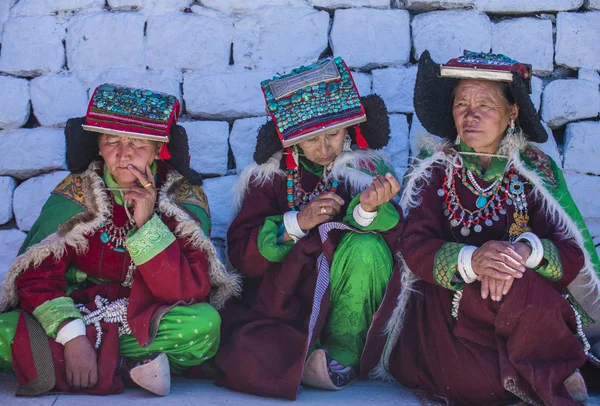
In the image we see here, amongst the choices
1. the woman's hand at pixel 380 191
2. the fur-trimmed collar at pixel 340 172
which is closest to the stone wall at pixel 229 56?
the fur-trimmed collar at pixel 340 172

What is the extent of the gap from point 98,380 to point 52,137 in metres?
1.76

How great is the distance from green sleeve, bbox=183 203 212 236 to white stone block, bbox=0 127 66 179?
1132mm

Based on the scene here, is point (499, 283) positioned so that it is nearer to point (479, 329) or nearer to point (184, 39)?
point (479, 329)

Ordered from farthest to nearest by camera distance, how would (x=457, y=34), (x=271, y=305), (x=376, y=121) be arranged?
(x=457, y=34) < (x=376, y=121) < (x=271, y=305)

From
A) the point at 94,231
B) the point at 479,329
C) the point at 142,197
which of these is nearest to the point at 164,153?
the point at 142,197

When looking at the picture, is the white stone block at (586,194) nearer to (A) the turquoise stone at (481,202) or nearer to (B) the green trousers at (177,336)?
(A) the turquoise stone at (481,202)

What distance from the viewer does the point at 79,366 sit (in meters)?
3.90

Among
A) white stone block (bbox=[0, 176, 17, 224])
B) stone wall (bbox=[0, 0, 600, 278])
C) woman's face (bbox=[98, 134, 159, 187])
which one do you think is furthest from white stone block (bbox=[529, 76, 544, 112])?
white stone block (bbox=[0, 176, 17, 224])

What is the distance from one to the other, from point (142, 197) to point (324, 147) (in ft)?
A: 3.08

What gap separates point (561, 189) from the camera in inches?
164

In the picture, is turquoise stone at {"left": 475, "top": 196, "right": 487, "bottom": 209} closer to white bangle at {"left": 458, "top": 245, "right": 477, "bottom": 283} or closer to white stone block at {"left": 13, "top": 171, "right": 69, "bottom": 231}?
white bangle at {"left": 458, "top": 245, "right": 477, "bottom": 283}

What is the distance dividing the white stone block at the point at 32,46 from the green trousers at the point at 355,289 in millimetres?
2189

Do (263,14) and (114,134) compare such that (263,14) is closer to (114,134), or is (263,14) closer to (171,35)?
(171,35)

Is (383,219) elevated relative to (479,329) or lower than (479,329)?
elevated
